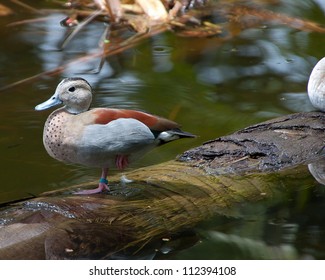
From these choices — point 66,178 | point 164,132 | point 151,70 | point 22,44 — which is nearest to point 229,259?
point 164,132

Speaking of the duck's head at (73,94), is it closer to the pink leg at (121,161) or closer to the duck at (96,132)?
the duck at (96,132)

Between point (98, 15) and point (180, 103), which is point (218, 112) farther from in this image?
point (98, 15)

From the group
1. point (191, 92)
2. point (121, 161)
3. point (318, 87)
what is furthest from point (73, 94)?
point (191, 92)

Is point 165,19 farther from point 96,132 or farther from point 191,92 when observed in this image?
point 96,132

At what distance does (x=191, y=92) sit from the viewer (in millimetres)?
6297

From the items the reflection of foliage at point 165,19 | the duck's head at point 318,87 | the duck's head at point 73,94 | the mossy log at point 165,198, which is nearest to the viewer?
the mossy log at point 165,198

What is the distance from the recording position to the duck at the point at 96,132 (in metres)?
3.98

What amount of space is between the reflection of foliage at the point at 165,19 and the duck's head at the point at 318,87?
264cm

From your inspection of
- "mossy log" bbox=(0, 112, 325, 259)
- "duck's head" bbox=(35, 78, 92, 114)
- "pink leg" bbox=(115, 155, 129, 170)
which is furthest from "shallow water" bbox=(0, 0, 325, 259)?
"duck's head" bbox=(35, 78, 92, 114)

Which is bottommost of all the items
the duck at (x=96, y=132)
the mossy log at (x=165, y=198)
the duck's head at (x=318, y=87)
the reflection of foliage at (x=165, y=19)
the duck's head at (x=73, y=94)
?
the reflection of foliage at (x=165, y=19)

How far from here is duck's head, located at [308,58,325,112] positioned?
481cm

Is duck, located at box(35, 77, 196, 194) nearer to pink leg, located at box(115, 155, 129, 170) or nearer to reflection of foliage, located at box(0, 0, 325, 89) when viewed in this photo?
pink leg, located at box(115, 155, 129, 170)

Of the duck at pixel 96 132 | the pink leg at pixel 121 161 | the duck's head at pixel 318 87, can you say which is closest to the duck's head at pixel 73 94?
the duck at pixel 96 132

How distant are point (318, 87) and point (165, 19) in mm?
3235
